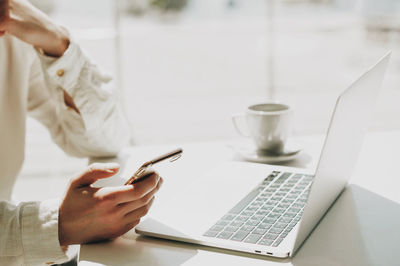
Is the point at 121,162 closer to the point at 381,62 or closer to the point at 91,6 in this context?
the point at 381,62

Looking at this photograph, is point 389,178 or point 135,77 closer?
point 389,178

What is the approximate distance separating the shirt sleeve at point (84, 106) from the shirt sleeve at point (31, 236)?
0.38m

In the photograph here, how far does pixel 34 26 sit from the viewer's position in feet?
3.48

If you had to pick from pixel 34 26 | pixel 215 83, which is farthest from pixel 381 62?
pixel 215 83

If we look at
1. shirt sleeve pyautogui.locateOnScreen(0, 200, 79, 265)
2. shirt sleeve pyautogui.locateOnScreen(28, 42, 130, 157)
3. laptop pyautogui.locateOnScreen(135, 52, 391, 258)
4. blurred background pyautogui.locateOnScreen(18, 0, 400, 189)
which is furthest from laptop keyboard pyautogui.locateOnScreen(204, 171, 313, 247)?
blurred background pyautogui.locateOnScreen(18, 0, 400, 189)

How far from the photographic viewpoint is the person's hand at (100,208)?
0.69 meters

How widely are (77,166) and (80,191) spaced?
233cm

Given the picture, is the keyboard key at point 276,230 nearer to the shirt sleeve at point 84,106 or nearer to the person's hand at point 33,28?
the shirt sleeve at point 84,106

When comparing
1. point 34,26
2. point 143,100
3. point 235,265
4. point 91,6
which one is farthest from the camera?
point 143,100

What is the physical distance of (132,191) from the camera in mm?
686

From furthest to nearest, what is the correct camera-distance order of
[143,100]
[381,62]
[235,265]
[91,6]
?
[143,100], [91,6], [381,62], [235,265]

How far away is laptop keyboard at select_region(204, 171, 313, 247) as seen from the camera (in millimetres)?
664

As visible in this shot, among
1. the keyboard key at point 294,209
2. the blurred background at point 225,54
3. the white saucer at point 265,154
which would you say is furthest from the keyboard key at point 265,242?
the blurred background at point 225,54

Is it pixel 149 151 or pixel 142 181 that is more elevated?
pixel 142 181
